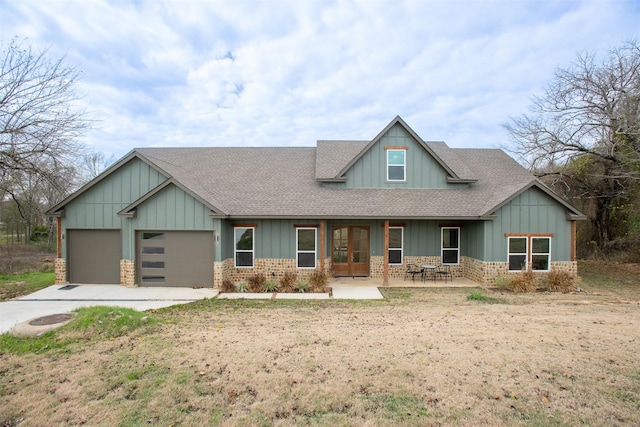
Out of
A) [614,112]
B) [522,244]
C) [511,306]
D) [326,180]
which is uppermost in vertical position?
[614,112]

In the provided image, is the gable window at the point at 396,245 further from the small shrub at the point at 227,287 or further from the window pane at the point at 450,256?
the small shrub at the point at 227,287

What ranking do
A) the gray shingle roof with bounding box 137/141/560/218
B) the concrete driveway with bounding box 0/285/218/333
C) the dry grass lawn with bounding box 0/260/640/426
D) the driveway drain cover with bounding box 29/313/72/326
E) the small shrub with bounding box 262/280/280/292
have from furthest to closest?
the gray shingle roof with bounding box 137/141/560/218 < the small shrub with bounding box 262/280/280/292 < the concrete driveway with bounding box 0/285/218/333 < the driveway drain cover with bounding box 29/313/72/326 < the dry grass lawn with bounding box 0/260/640/426

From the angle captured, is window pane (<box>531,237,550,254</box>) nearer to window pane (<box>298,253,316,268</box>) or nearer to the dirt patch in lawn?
the dirt patch in lawn

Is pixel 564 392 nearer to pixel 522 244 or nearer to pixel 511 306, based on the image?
pixel 511 306

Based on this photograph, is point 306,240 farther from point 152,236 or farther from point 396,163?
point 152,236

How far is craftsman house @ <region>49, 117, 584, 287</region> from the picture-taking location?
39.0 feet

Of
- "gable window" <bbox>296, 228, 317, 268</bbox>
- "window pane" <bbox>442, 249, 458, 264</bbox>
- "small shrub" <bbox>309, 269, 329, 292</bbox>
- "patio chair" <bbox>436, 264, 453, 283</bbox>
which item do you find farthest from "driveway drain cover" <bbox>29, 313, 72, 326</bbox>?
"window pane" <bbox>442, 249, 458, 264</bbox>

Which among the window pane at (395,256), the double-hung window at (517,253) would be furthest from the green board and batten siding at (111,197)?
the double-hung window at (517,253)

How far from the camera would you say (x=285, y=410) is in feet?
12.8

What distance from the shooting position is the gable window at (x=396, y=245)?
547 inches

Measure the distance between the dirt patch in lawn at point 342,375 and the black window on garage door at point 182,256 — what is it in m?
4.35

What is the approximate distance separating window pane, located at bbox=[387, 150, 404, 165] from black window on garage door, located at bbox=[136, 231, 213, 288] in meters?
7.80

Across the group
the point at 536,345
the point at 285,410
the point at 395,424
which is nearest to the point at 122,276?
the point at 285,410

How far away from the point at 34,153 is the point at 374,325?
11.3 metres
